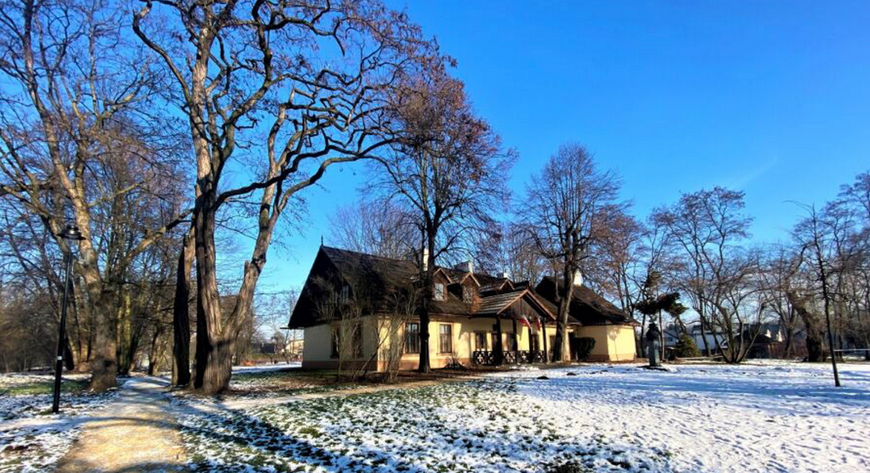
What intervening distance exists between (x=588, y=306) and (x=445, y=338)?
14159 mm

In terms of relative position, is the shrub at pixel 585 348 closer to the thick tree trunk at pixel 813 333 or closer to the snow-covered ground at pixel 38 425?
the thick tree trunk at pixel 813 333

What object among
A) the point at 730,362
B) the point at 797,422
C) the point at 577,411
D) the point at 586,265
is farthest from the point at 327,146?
the point at 730,362

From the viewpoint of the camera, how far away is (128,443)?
7.57 meters

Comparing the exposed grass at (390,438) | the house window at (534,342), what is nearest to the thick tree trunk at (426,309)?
the exposed grass at (390,438)

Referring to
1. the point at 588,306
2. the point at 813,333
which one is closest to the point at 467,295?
the point at 588,306

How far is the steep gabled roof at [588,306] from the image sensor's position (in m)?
33.9

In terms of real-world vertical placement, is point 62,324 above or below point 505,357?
above

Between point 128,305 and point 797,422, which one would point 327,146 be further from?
point 128,305

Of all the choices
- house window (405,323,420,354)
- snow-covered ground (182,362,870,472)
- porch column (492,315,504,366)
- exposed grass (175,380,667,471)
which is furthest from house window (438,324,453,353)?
exposed grass (175,380,667,471)

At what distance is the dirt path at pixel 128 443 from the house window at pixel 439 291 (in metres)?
16.3

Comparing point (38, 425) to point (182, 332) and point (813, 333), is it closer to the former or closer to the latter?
point (182, 332)

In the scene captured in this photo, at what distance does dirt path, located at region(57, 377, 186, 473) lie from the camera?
6352 mm

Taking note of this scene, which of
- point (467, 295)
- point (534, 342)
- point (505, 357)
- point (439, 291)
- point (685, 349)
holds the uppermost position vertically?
point (439, 291)

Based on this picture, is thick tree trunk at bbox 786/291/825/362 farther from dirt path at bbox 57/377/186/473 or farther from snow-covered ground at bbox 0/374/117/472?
snow-covered ground at bbox 0/374/117/472
